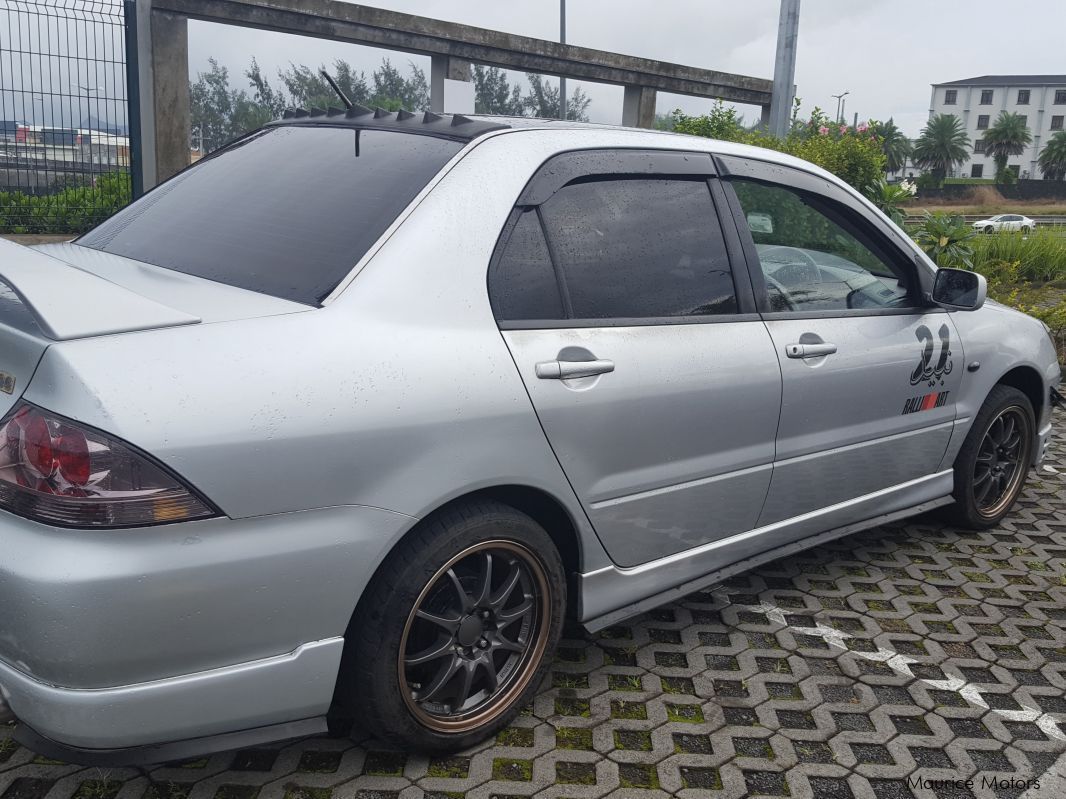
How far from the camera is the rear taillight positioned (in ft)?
6.06

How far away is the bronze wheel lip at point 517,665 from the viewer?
2357 millimetres

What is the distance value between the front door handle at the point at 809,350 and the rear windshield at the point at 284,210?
1.34 m

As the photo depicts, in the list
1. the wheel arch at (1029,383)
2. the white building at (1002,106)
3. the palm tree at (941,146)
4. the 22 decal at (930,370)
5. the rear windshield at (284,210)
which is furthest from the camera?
the white building at (1002,106)

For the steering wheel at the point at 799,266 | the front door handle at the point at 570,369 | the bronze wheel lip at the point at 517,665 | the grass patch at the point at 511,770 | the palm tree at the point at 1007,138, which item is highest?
the palm tree at the point at 1007,138

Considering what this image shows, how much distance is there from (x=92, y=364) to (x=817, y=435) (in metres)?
2.43

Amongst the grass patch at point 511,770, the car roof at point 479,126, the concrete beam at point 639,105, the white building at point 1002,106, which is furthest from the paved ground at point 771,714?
the white building at point 1002,106

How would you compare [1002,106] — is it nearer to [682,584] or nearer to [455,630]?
[682,584]

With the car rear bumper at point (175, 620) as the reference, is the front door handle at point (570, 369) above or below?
above

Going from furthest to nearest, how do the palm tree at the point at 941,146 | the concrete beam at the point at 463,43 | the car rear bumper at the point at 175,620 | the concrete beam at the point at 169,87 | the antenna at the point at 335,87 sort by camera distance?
the palm tree at the point at 941,146, the concrete beam at the point at 463,43, the concrete beam at the point at 169,87, the antenna at the point at 335,87, the car rear bumper at the point at 175,620

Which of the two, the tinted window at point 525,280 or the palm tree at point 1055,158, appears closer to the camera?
the tinted window at point 525,280

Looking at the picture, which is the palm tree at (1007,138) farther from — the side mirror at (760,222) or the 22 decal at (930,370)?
the side mirror at (760,222)

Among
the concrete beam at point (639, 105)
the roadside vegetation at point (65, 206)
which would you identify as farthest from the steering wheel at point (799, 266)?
the concrete beam at point (639, 105)

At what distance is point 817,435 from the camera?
3.38 meters

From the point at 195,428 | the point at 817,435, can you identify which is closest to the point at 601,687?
the point at 817,435
